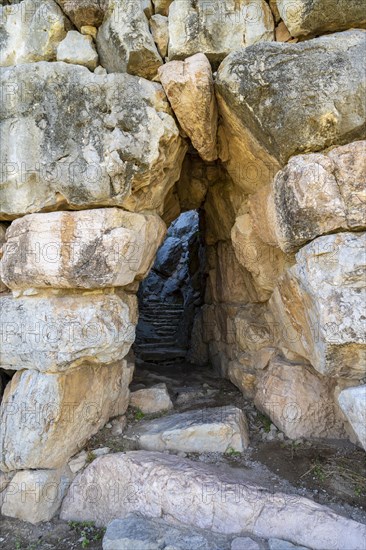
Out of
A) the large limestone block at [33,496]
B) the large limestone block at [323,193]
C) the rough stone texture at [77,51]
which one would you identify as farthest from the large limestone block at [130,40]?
the large limestone block at [33,496]

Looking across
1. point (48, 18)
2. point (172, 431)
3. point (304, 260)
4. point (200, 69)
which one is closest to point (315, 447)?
point (172, 431)

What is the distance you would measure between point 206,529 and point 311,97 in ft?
10.3

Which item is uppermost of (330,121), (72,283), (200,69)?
(200,69)

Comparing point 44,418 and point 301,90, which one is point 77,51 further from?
point 44,418

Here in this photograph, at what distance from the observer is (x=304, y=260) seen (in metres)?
2.95

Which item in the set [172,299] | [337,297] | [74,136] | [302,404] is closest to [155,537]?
[302,404]

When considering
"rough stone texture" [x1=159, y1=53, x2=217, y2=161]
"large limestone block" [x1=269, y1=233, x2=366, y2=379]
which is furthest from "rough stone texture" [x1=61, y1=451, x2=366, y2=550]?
"rough stone texture" [x1=159, y1=53, x2=217, y2=161]

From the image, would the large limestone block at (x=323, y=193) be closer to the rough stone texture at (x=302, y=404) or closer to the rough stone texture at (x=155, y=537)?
the rough stone texture at (x=302, y=404)

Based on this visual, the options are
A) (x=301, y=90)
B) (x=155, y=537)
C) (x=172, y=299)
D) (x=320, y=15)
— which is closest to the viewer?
(x=155, y=537)

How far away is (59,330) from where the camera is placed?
10.3ft

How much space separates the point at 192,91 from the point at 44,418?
295 centimetres

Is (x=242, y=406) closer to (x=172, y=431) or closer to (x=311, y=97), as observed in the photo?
(x=172, y=431)

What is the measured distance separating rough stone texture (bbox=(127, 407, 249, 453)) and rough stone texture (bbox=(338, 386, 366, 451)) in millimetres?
1145

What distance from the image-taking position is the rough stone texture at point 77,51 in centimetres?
353
